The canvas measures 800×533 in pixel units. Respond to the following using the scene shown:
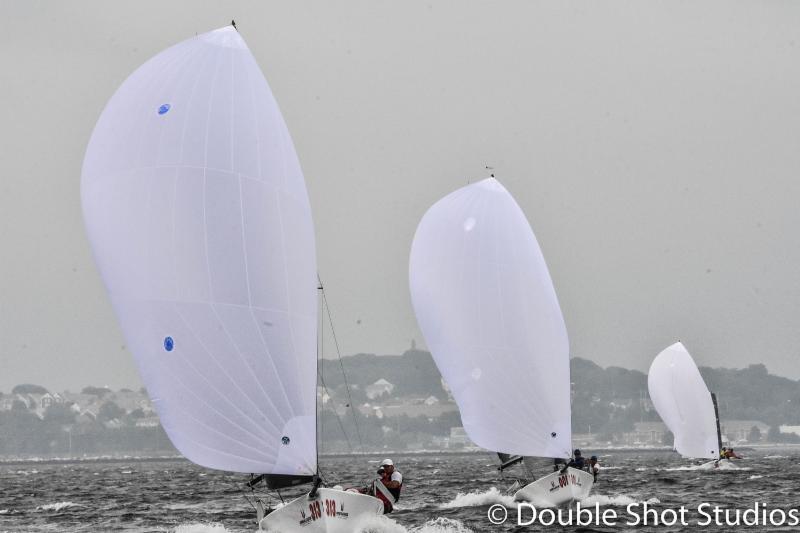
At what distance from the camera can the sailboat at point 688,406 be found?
70.8 meters

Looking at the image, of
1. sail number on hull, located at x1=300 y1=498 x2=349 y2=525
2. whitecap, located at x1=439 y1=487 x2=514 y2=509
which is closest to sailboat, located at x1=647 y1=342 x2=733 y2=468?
whitecap, located at x1=439 y1=487 x2=514 y2=509

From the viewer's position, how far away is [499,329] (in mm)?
34125

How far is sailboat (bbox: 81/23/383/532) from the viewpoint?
2272 cm

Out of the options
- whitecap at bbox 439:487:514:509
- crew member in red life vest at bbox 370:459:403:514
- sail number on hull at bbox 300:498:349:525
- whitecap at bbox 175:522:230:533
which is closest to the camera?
sail number on hull at bbox 300:498:349:525

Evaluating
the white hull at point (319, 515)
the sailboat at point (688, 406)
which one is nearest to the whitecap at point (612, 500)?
the white hull at point (319, 515)

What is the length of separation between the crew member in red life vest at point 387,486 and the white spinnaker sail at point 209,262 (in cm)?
239

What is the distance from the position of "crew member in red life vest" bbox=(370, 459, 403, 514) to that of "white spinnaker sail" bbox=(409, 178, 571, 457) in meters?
7.37

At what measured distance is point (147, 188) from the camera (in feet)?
76.1

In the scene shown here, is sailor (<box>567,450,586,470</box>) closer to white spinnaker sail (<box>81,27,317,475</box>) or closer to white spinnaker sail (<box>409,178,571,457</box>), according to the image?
white spinnaker sail (<box>409,178,571,457</box>)

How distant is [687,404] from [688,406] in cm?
13

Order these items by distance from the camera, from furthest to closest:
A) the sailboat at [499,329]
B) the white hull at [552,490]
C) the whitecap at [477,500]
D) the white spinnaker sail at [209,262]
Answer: the whitecap at [477,500] → the sailboat at [499,329] → the white hull at [552,490] → the white spinnaker sail at [209,262]

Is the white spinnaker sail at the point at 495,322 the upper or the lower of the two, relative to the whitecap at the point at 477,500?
upper

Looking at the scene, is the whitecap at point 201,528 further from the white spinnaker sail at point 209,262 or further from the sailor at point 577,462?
the sailor at point 577,462

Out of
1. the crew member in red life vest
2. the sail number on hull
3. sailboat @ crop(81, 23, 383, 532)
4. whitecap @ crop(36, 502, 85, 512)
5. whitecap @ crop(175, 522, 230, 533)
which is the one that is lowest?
whitecap @ crop(175, 522, 230, 533)
